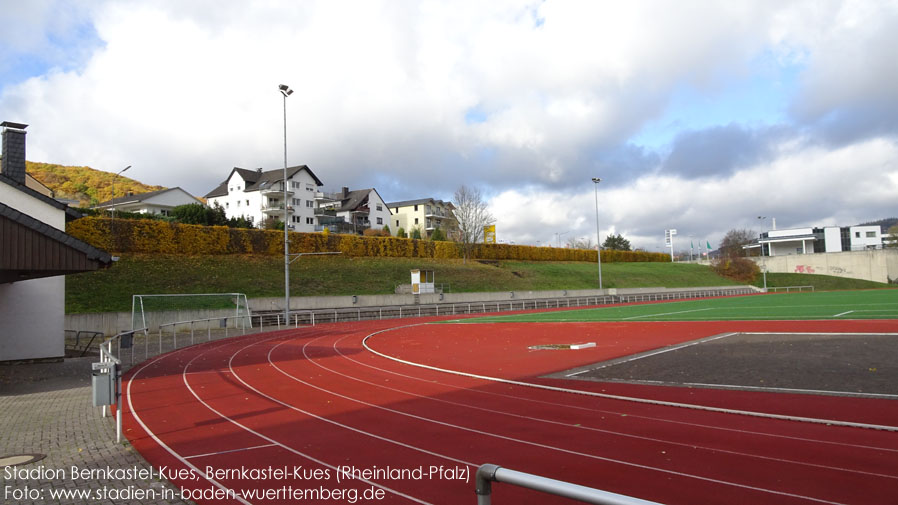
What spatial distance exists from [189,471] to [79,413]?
532cm

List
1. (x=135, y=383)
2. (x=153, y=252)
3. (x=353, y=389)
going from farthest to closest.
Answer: (x=153, y=252) < (x=135, y=383) < (x=353, y=389)

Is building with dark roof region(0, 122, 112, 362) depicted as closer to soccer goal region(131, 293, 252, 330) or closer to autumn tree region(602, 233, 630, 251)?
soccer goal region(131, 293, 252, 330)

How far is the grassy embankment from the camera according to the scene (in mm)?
33594

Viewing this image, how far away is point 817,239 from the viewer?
109 meters

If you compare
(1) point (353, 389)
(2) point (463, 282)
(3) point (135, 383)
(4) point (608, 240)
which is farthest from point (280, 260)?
(4) point (608, 240)

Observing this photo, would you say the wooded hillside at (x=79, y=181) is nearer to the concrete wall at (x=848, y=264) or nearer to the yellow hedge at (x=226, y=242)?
the yellow hedge at (x=226, y=242)

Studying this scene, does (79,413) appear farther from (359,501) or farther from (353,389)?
(359,501)

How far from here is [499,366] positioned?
15172 millimetres

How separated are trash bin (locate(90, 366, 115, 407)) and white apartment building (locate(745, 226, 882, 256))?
119820mm

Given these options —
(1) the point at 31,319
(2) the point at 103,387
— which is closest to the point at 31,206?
(1) the point at 31,319

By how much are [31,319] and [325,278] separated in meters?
28.0

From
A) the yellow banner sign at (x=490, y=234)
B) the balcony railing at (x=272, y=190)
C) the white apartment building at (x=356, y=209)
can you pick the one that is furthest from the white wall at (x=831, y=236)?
the balcony railing at (x=272, y=190)

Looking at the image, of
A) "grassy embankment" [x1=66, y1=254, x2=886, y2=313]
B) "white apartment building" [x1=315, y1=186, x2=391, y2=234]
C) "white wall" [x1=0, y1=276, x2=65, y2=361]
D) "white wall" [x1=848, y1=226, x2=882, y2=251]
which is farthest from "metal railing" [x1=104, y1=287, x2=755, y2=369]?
"white wall" [x1=848, y1=226, x2=882, y2=251]

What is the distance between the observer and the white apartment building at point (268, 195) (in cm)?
7569
